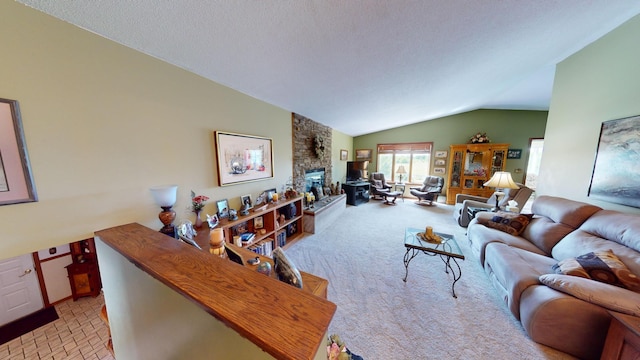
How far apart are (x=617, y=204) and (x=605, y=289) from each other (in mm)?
1290

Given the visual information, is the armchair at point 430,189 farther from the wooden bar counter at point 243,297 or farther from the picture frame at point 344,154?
the wooden bar counter at point 243,297

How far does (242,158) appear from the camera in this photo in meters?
2.52

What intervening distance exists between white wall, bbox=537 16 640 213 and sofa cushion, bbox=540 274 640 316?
3.75 ft

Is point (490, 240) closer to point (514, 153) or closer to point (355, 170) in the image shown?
point (355, 170)

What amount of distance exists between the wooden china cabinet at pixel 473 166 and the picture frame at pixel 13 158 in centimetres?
725

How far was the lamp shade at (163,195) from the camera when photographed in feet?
5.34

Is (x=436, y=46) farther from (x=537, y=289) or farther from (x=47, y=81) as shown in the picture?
(x=47, y=81)

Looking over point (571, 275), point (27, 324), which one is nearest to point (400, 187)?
point (571, 275)

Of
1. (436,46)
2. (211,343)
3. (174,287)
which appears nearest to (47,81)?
(174,287)

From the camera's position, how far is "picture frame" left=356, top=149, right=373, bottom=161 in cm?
684

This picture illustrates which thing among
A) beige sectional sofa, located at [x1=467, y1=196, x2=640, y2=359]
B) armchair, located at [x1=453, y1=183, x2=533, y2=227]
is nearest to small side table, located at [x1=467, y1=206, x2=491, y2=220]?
armchair, located at [x1=453, y1=183, x2=533, y2=227]

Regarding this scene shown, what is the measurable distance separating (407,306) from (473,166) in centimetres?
528

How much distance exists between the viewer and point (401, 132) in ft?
20.9

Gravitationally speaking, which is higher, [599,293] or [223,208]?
[223,208]
